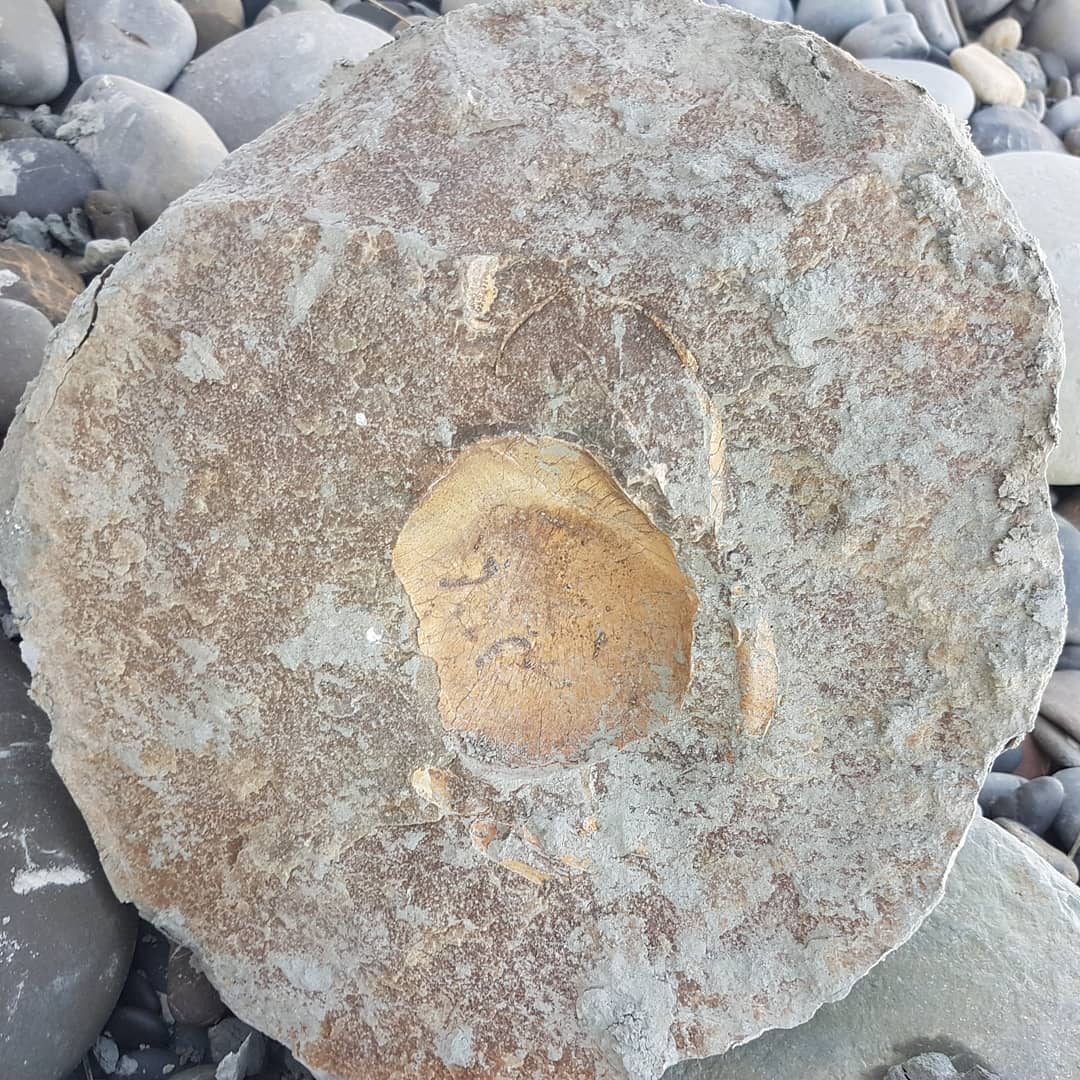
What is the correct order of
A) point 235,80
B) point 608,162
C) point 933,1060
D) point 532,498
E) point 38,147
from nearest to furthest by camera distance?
point 608,162 < point 532,498 < point 933,1060 < point 38,147 < point 235,80

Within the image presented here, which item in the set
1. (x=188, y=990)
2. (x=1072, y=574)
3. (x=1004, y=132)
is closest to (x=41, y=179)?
(x=188, y=990)

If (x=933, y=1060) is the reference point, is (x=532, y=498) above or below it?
above

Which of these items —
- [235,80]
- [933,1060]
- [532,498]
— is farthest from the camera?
[235,80]

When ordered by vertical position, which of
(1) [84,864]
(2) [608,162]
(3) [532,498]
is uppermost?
(2) [608,162]

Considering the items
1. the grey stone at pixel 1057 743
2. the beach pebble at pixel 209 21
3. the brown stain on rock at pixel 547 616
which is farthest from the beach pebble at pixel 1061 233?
the beach pebble at pixel 209 21

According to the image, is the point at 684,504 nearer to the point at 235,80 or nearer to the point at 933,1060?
the point at 933,1060

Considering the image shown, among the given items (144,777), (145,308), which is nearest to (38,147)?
(145,308)

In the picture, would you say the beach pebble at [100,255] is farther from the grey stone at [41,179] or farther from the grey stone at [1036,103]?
the grey stone at [1036,103]
